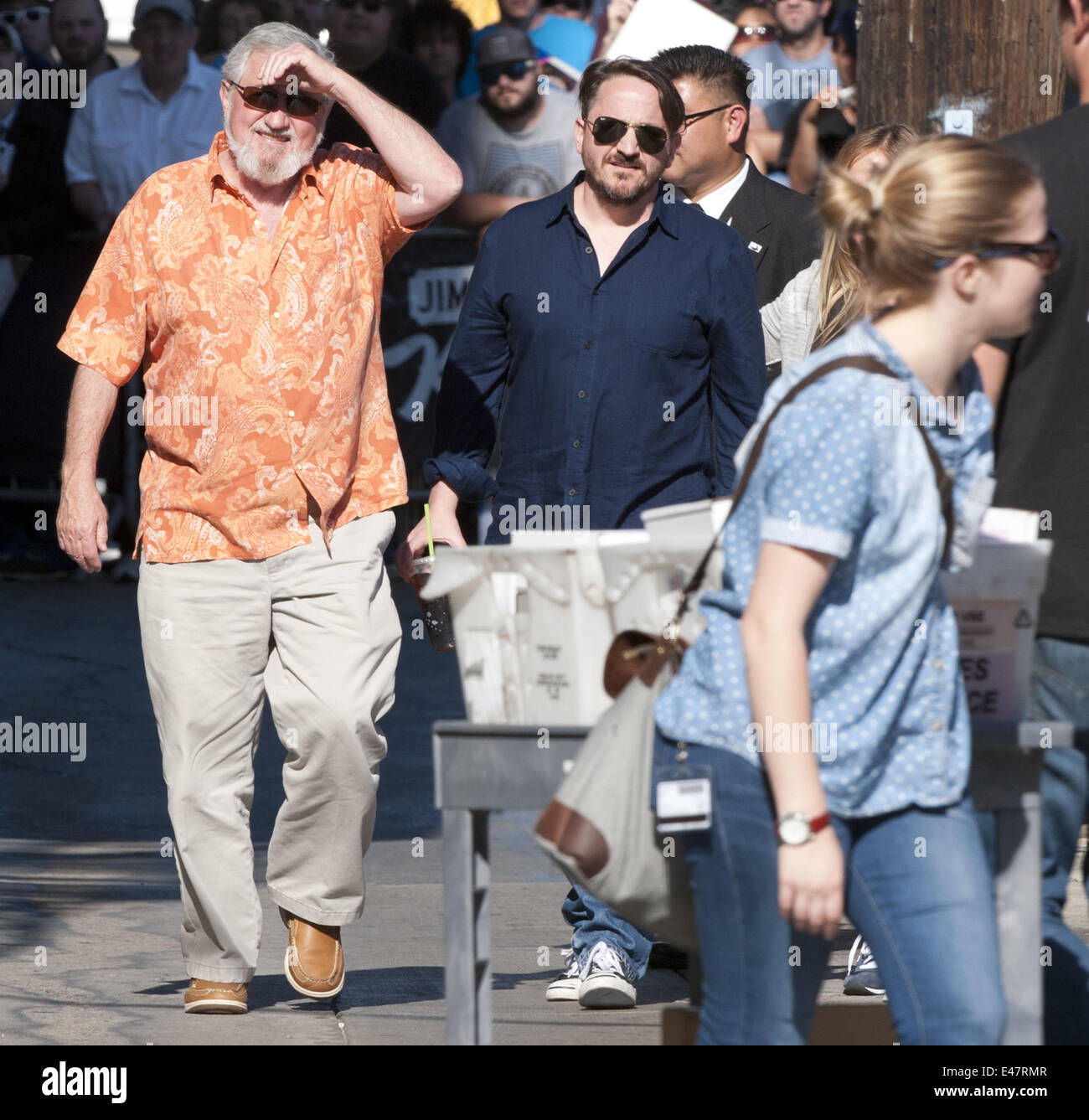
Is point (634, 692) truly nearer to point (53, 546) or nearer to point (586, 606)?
point (586, 606)

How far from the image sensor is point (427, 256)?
11.2 m

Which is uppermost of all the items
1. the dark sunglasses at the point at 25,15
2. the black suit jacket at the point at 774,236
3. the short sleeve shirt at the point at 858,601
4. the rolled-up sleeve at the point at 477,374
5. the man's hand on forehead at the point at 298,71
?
the dark sunglasses at the point at 25,15

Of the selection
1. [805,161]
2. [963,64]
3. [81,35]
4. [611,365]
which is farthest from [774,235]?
[81,35]

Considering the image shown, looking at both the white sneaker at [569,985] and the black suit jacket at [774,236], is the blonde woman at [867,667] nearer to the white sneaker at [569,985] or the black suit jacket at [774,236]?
the white sneaker at [569,985]

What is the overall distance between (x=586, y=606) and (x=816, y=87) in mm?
7448

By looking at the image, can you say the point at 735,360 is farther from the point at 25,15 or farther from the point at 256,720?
the point at 25,15

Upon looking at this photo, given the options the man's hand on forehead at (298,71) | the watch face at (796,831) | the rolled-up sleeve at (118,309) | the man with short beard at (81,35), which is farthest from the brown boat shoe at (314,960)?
the man with short beard at (81,35)

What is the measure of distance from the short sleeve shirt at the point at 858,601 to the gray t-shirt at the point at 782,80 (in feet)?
24.8

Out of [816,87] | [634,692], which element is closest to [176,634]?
[634,692]

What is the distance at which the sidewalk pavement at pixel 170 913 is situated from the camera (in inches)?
185

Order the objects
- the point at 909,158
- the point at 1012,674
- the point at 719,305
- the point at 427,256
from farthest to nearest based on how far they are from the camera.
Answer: the point at 427,256 < the point at 719,305 < the point at 1012,674 < the point at 909,158

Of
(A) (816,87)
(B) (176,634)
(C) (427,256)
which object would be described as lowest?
(B) (176,634)

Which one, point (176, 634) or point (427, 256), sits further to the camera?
point (427, 256)

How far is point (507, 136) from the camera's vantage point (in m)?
10.8
